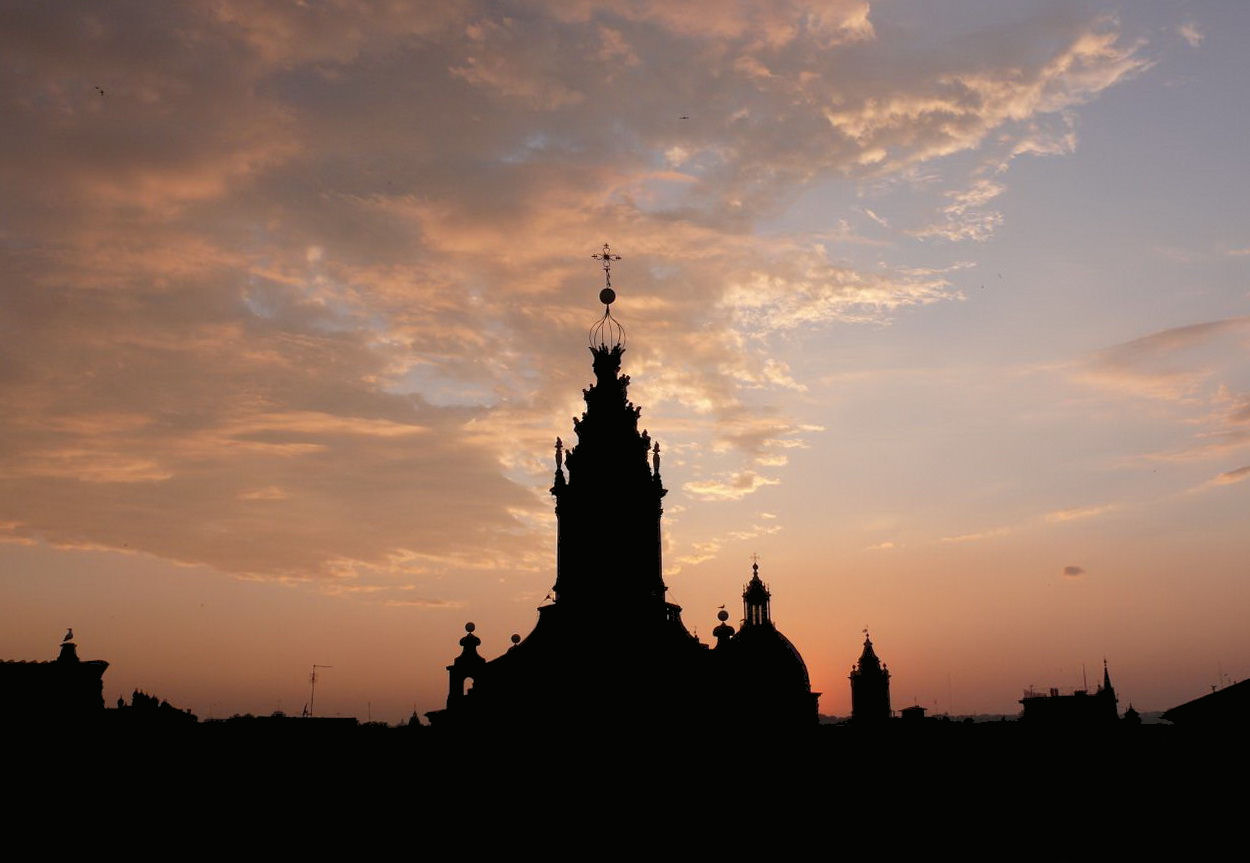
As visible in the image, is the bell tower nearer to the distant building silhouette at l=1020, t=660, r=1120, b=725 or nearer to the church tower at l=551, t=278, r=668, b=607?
the church tower at l=551, t=278, r=668, b=607

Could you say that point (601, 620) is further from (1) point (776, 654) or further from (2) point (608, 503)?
(1) point (776, 654)

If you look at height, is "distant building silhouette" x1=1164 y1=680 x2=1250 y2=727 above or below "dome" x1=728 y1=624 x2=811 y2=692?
below

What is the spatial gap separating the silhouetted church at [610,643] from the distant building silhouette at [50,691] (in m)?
19.6

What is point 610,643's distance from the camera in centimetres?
6925

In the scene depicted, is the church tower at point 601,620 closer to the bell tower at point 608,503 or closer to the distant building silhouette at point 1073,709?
the bell tower at point 608,503

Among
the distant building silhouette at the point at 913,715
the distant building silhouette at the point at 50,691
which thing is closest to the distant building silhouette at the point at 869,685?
the distant building silhouette at the point at 913,715

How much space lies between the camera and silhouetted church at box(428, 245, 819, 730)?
224 feet

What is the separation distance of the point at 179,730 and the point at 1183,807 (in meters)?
60.9

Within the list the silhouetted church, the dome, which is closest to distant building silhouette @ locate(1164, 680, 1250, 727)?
the silhouetted church

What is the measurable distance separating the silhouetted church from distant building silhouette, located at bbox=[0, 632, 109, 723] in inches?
774

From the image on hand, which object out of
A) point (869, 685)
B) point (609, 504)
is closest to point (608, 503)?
point (609, 504)

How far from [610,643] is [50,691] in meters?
31.1

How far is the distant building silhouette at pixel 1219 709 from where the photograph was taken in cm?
6219

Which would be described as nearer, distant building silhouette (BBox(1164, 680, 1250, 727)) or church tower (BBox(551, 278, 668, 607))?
distant building silhouette (BBox(1164, 680, 1250, 727))
